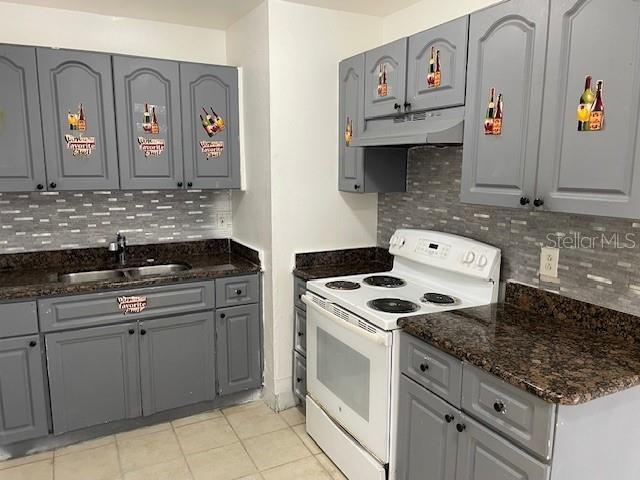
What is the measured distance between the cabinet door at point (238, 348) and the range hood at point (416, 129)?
122 cm

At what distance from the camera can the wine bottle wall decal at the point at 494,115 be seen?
1.79 metres

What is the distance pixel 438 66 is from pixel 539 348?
3.97 feet

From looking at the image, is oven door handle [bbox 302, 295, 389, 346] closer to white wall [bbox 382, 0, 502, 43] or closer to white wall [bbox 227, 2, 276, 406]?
white wall [bbox 227, 2, 276, 406]

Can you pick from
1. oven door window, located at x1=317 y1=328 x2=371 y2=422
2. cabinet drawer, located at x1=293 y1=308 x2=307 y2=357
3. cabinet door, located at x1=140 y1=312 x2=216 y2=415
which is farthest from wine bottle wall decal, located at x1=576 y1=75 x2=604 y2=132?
cabinet door, located at x1=140 y1=312 x2=216 y2=415

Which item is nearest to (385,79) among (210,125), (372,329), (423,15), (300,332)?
(423,15)

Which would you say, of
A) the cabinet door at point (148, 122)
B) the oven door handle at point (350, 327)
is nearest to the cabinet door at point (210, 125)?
the cabinet door at point (148, 122)

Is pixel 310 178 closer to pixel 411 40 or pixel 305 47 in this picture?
pixel 305 47

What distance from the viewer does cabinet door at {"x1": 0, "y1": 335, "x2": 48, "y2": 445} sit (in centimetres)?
237

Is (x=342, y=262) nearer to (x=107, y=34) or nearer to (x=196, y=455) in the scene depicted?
(x=196, y=455)

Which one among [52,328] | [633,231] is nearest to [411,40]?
[633,231]

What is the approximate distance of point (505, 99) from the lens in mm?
1770

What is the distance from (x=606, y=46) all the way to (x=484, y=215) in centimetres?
97

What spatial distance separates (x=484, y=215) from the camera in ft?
7.52

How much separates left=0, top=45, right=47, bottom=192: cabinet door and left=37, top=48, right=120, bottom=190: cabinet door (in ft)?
0.12
